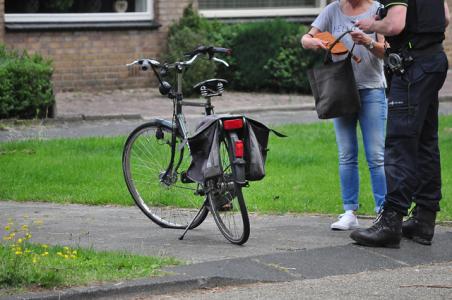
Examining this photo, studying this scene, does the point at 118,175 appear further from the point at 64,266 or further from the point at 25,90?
the point at 25,90

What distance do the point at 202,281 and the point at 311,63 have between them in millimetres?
12835

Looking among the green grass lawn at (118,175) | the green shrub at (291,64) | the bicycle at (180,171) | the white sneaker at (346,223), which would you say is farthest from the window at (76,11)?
the white sneaker at (346,223)

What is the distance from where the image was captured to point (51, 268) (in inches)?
257

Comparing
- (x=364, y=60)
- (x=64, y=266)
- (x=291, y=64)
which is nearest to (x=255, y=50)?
(x=291, y=64)

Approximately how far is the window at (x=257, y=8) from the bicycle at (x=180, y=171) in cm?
1213

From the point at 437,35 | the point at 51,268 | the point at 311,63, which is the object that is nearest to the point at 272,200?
the point at 437,35

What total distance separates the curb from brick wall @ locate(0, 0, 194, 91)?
12.1m

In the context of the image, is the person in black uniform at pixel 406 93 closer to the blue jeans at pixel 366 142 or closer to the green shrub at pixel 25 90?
the blue jeans at pixel 366 142

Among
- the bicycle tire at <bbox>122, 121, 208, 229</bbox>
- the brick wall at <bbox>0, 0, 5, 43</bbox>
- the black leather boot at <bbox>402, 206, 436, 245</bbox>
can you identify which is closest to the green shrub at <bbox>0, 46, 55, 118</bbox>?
the brick wall at <bbox>0, 0, 5, 43</bbox>

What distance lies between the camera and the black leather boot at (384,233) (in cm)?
753

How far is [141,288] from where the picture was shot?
6.39 meters

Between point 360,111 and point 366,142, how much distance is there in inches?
9.0

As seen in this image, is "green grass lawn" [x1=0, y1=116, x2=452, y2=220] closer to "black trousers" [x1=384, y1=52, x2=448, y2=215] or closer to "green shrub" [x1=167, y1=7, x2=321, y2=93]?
"black trousers" [x1=384, y1=52, x2=448, y2=215]

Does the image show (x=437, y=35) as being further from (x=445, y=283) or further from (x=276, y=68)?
(x=276, y=68)
